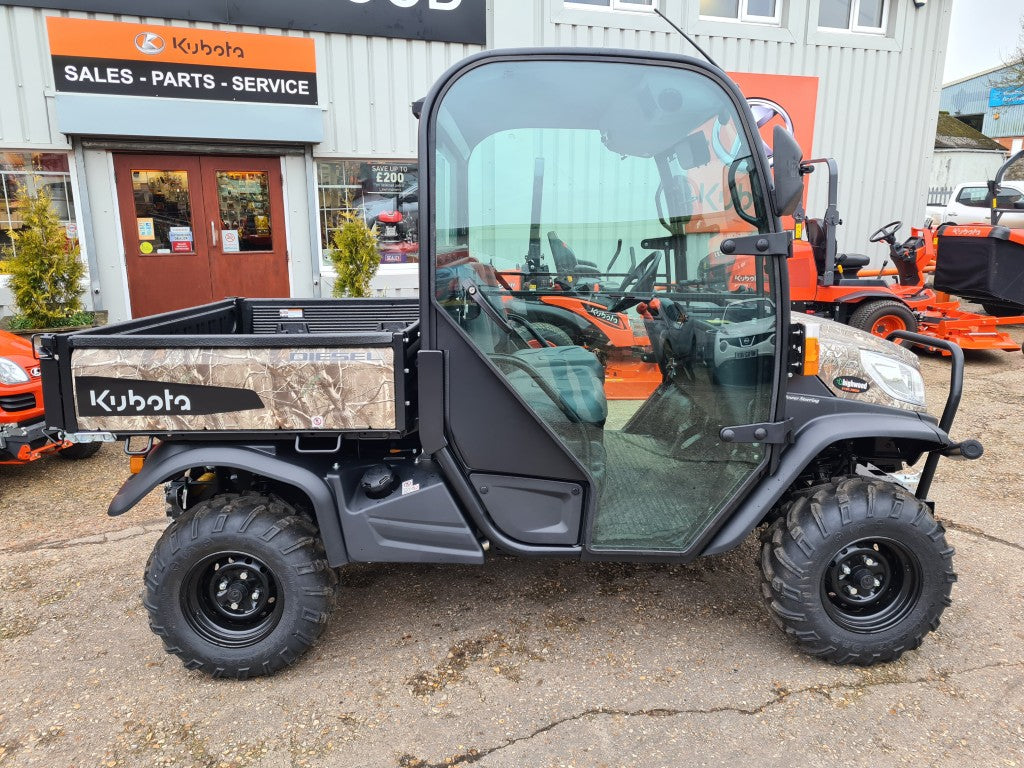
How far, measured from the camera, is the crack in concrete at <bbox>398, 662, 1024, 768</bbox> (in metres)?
2.35

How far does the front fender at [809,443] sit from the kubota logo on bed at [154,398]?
1857mm

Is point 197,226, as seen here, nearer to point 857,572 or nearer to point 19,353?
point 19,353

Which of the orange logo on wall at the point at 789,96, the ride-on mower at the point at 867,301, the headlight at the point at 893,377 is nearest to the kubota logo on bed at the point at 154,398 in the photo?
the headlight at the point at 893,377

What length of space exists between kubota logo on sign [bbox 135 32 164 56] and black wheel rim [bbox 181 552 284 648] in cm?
732

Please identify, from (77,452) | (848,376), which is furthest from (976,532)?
(77,452)

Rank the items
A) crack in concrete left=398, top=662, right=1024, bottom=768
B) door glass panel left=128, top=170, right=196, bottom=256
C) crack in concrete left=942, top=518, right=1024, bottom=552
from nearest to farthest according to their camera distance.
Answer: crack in concrete left=398, top=662, right=1024, bottom=768
crack in concrete left=942, top=518, right=1024, bottom=552
door glass panel left=128, top=170, right=196, bottom=256

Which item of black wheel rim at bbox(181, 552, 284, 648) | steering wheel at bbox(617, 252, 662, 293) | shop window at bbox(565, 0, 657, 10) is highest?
shop window at bbox(565, 0, 657, 10)

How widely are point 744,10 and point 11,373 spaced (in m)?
10.2

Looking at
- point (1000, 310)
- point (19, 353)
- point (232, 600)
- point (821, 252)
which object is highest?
point (821, 252)

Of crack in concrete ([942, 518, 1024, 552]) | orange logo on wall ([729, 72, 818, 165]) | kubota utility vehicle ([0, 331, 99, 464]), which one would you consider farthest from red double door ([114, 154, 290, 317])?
crack in concrete ([942, 518, 1024, 552])

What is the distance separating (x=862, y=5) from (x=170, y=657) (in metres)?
12.3

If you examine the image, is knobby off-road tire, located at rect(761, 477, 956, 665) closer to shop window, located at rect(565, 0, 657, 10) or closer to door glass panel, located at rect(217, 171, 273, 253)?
door glass panel, located at rect(217, 171, 273, 253)

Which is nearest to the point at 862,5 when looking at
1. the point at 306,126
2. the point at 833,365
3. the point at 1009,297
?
the point at 1009,297

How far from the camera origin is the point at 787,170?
239 cm
